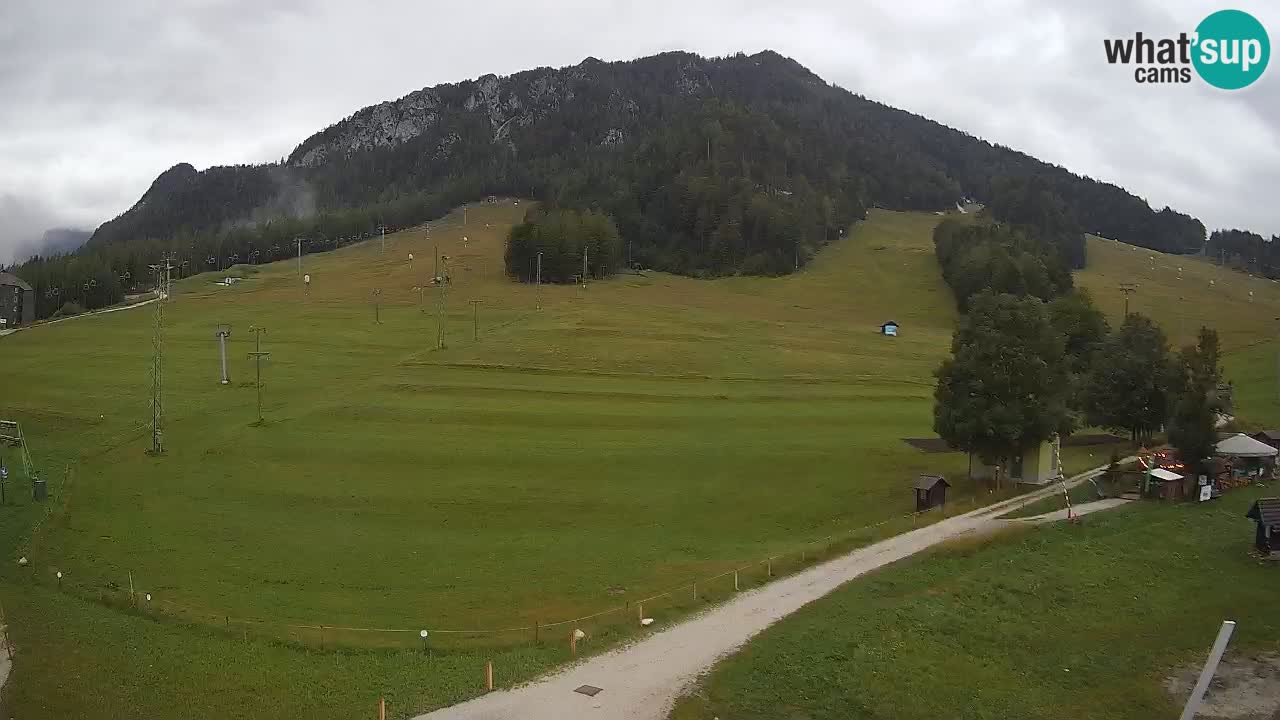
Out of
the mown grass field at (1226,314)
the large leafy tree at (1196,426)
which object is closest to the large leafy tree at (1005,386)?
the large leafy tree at (1196,426)

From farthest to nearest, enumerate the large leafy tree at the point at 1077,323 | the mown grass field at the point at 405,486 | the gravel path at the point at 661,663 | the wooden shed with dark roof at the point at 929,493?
the large leafy tree at the point at 1077,323
the wooden shed with dark roof at the point at 929,493
the mown grass field at the point at 405,486
the gravel path at the point at 661,663

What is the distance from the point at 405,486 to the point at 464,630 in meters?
22.4

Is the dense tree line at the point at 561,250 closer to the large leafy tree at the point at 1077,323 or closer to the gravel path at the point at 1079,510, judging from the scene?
the large leafy tree at the point at 1077,323

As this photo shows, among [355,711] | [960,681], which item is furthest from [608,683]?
[960,681]

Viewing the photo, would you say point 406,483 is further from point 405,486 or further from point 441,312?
point 441,312

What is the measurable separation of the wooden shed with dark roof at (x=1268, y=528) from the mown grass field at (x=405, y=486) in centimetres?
1645

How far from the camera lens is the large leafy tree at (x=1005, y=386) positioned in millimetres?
51469

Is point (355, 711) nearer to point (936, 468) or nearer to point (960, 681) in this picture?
point (960, 681)

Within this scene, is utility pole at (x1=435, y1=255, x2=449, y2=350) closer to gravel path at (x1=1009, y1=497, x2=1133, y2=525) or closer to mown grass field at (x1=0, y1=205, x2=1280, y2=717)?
mown grass field at (x1=0, y1=205, x2=1280, y2=717)

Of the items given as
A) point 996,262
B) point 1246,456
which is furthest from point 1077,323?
point 996,262

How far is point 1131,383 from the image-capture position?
63094mm

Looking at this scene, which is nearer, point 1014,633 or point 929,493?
point 1014,633

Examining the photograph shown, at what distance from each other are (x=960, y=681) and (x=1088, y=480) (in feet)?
105

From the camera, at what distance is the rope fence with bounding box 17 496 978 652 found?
30141 mm
